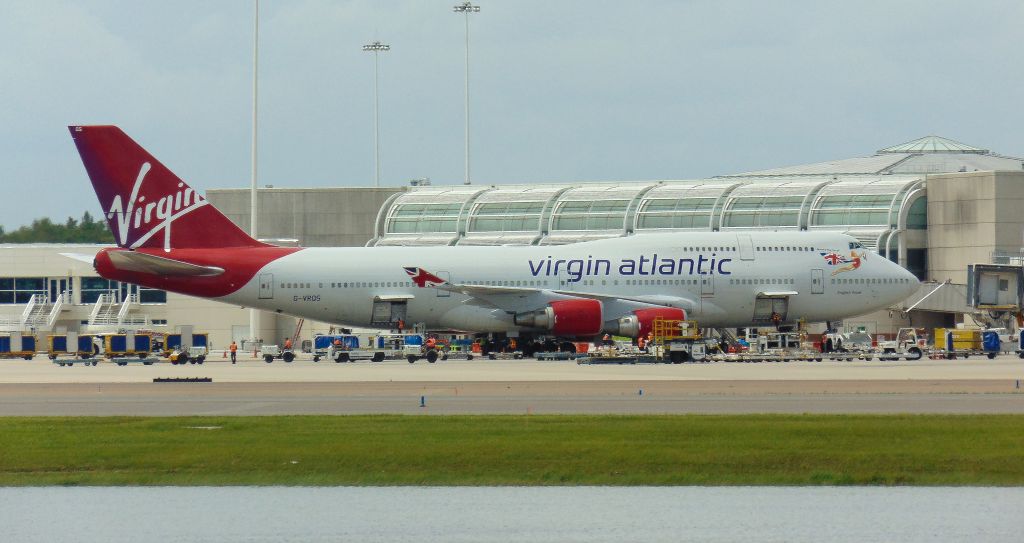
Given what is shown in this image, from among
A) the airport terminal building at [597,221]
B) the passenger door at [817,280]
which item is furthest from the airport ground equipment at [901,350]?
the airport terminal building at [597,221]

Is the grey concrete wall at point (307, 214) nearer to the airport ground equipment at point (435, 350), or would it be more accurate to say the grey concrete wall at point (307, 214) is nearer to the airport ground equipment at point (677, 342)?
the airport ground equipment at point (435, 350)

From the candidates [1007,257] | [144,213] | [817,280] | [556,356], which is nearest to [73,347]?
[144,213]

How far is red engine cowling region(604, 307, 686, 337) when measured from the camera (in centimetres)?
6944

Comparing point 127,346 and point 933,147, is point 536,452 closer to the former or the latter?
point 127,346

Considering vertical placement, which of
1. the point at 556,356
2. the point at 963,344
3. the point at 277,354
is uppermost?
the point at 963,344

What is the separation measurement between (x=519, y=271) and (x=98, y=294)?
116ft

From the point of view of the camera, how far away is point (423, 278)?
7200cm

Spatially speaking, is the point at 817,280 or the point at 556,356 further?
the point at 817,280

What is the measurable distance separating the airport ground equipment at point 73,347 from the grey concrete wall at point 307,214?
2561 cm

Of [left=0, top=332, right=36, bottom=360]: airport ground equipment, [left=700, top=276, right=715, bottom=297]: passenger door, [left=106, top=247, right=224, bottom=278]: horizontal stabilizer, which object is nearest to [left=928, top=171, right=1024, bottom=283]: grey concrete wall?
[left=700, top=276, right=715, bottom=297]: passenger door

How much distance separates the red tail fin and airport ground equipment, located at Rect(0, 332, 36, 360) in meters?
11.1

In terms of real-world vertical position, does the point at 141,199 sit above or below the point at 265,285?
above

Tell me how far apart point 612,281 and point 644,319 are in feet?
11.6

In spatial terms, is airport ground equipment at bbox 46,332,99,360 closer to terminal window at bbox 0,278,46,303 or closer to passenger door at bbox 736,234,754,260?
terminal window at bbox 0,278,46,303
